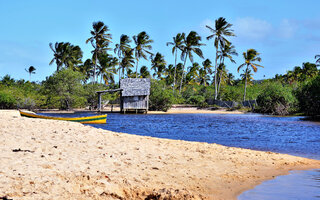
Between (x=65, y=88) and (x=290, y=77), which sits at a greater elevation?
(x=290, y=77)

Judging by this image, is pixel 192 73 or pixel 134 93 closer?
pixel 134 93

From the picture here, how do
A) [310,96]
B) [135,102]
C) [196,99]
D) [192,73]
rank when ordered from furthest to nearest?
1. [192,73]
2. [196,99]
3. [135,102]
4. [310,96]

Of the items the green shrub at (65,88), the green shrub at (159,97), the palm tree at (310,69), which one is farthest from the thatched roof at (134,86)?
the palm tree at (310,69)

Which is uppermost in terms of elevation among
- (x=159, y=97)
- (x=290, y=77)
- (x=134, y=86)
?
(x=290, y=77)

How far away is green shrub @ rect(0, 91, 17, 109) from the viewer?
131 feet

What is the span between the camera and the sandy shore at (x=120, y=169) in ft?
15.7

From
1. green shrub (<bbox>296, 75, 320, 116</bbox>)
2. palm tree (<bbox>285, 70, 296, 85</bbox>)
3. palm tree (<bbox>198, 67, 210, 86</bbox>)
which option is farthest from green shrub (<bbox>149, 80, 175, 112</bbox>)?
palm tree (<bbox>285, 70, 296, 85</bbox>)

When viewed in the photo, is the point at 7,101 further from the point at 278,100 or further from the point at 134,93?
the point at 278,100

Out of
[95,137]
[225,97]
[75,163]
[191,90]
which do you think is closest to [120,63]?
[191,90]

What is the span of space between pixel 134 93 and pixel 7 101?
676 inches

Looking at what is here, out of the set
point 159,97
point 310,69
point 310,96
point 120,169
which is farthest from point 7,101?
point 310,69

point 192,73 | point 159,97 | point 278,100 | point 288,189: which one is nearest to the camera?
point 288,189

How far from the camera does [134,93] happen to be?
148ft

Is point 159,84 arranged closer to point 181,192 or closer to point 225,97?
point 225,97
